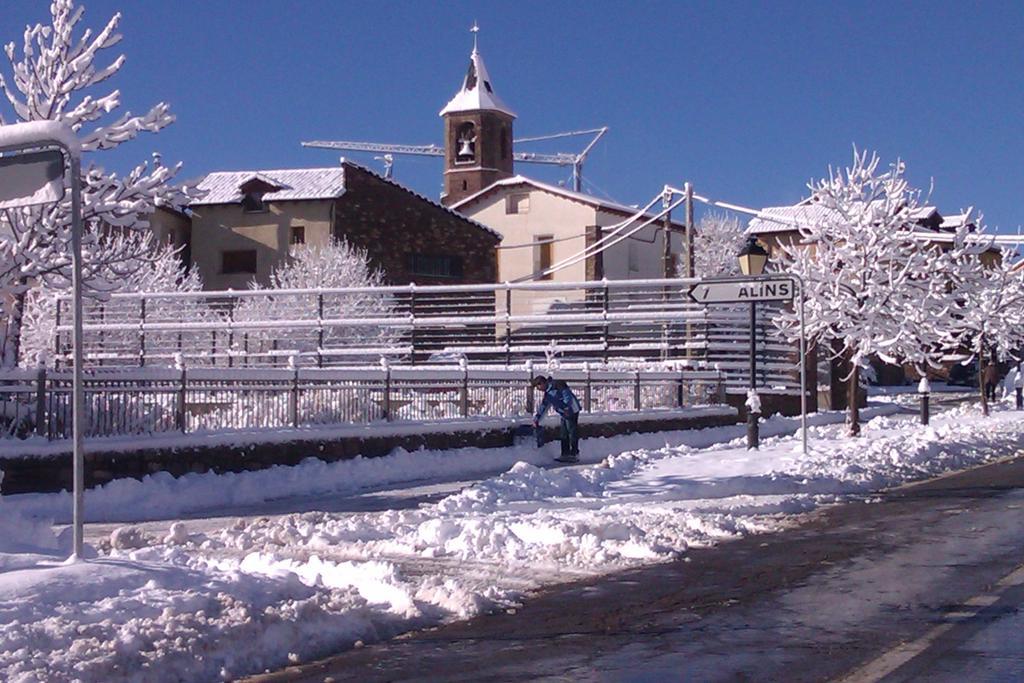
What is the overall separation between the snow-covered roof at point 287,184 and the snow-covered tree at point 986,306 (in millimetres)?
26141

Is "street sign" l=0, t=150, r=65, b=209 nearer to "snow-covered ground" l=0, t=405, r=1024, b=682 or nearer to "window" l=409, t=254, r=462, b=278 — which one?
"snow-covered ground" l=0, t=405, r=1024, b=682

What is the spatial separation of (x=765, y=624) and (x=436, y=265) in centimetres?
4911

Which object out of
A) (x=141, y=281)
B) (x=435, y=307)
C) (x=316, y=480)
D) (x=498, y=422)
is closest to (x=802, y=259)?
(x=498, y=422)

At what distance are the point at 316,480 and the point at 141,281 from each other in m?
27.3

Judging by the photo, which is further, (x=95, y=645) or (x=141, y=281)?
(x=141, y=281)

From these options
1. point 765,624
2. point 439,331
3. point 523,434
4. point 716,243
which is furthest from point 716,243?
point 765,624

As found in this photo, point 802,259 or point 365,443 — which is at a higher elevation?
point 802,259

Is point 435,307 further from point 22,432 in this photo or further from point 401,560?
point 401,560

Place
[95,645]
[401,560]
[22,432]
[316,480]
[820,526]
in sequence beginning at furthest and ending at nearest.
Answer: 1. [316,480]
2. [22,432]
3. [820,526]
4. [401,560]
5. [95,645]

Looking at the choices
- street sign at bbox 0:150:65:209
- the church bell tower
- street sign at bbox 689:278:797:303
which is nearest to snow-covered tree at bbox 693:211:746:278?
the church bell tower

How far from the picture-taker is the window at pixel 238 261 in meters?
55.6

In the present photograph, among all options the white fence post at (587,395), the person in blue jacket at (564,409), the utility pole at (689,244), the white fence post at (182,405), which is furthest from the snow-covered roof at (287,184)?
the white fence post at (182,405)

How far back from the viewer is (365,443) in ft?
68.4

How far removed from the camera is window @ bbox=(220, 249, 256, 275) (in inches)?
2190
